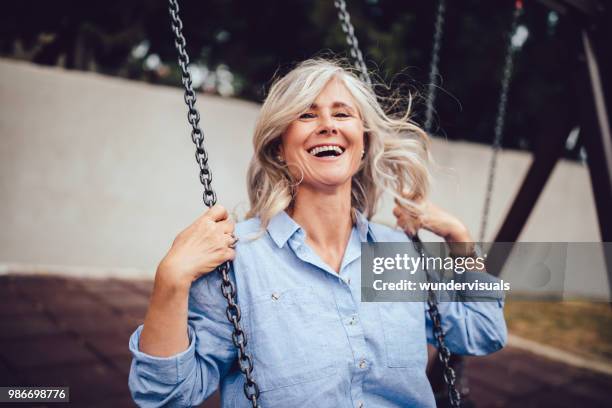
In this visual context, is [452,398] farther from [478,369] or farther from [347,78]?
[478,369]

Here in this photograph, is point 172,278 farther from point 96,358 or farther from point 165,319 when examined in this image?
point 96,358

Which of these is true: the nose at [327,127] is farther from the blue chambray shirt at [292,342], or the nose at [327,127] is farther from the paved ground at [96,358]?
the paved ground at [96,358]

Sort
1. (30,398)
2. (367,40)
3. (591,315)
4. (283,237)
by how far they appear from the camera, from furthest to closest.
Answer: (367,40), (591,315), (30,398), (283,237)

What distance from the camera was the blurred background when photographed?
2355 mm

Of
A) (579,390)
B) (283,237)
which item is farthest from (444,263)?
(579,390)

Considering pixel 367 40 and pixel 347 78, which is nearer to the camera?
pixel 347 78

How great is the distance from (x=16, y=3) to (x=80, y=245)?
2898 mm

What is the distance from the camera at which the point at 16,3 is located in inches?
203

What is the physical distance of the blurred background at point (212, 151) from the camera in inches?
92.7

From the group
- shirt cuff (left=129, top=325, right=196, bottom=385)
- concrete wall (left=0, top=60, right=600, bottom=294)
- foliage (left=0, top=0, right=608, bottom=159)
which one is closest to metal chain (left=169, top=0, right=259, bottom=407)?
shirt cuff (left=129, top=325, right=196, bottom=385)

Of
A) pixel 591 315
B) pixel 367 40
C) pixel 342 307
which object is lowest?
pixel 342 307

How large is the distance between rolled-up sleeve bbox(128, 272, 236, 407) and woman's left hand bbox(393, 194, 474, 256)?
2.43 feet

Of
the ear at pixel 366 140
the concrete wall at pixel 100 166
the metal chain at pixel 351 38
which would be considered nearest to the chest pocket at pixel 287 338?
the ear at pixel 366 140

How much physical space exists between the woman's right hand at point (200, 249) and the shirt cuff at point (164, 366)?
186 millimetres
